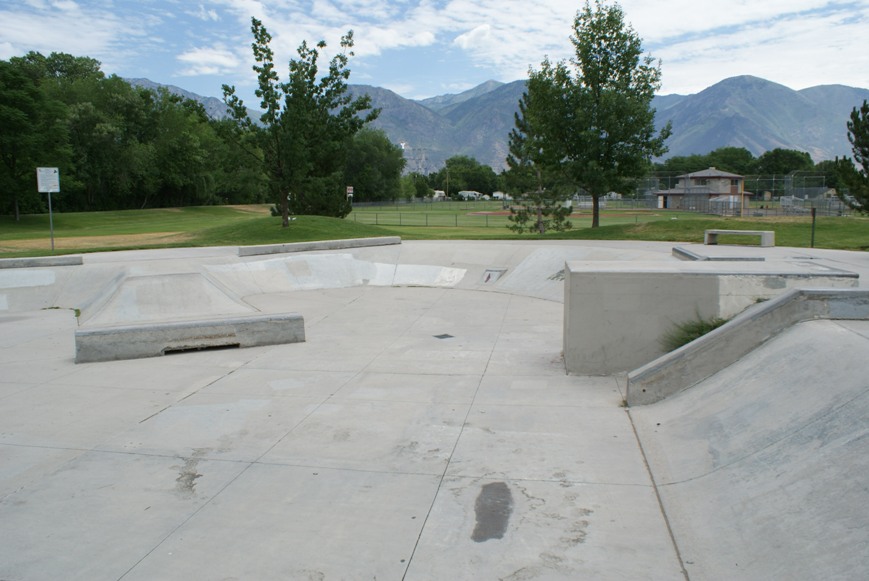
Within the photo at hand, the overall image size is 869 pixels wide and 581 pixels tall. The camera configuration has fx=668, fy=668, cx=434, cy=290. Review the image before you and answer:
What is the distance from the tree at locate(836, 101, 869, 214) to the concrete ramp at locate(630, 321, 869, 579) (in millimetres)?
19964

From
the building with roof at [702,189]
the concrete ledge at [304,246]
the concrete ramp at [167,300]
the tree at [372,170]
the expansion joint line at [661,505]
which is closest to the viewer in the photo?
the expansion joint line at [661,505]

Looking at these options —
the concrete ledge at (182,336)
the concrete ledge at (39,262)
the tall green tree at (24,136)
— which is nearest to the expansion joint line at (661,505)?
the concrete ledge at (182,336)

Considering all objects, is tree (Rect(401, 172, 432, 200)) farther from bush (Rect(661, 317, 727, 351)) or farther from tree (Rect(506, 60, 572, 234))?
bush (Rect(661, 317, 727, 351))

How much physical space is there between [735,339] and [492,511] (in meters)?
3.76

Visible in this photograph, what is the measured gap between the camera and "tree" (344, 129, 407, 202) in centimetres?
10706

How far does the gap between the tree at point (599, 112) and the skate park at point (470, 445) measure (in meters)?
16.0

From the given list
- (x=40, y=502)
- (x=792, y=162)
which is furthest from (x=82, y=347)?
(x=792, y=162)

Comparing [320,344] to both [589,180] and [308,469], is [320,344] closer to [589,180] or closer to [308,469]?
[308,469]

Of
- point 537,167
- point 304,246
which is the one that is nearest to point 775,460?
point 304,246

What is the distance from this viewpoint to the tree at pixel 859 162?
76.2 ft

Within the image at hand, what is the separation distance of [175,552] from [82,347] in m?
6.93

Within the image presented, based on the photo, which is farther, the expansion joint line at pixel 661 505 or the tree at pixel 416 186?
the tree at pixel 416 186

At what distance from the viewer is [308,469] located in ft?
19.4

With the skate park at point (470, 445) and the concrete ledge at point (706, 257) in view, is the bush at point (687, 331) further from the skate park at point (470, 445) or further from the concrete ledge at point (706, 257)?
the concrete ledge at point (706, 257)
